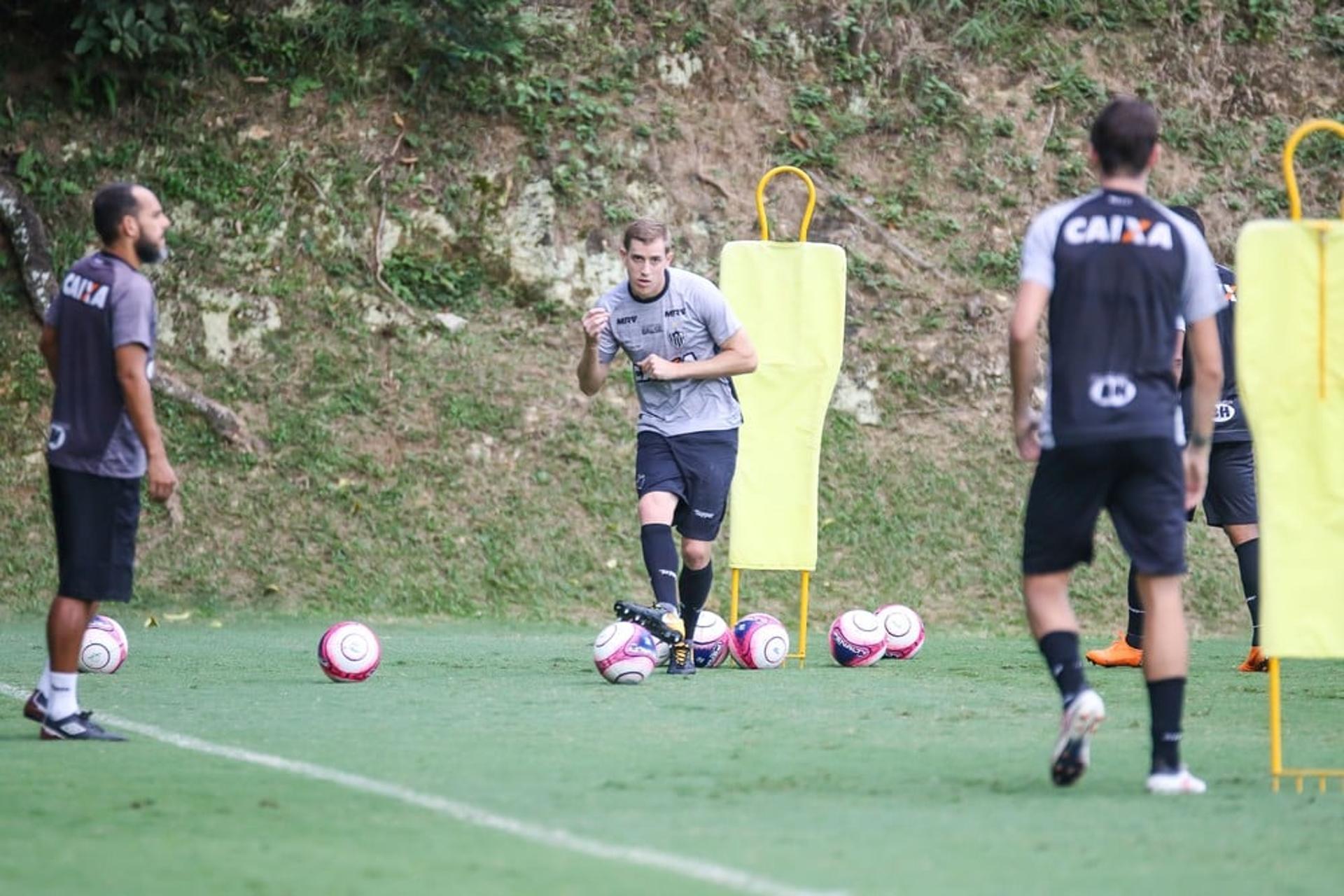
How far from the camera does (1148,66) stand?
1970 cm


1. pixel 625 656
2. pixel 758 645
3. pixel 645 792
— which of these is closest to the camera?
pixel 645 792

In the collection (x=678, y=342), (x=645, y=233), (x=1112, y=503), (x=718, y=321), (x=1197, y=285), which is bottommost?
(x=1112, y=503)

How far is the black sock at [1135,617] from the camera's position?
10422 millimetres

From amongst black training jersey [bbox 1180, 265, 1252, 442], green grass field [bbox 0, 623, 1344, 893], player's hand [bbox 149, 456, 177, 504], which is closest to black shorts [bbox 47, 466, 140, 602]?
player's hand [bbox 149, 456, 177, 504]

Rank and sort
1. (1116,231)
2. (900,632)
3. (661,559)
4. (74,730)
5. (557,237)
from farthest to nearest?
(557,237) → (900,632) → (661,559) → (74,730) → (1116,231)

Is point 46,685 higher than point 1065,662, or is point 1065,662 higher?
point 1065,662

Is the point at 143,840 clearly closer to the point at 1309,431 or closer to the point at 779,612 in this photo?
the point at 1309,431

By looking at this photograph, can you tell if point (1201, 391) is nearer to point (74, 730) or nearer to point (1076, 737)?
point (1076, 737)

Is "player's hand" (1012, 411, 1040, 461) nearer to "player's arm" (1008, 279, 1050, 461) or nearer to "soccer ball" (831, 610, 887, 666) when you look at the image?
"player's arm" (1008, 279, 1050, 461)

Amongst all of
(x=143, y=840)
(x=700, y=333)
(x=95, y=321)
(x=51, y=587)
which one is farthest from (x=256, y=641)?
(x=143, y=840)

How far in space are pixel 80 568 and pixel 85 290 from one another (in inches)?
42.8

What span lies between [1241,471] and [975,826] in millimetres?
5935

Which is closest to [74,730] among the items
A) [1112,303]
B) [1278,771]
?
[1112,303]

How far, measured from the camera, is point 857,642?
11.0 metres
